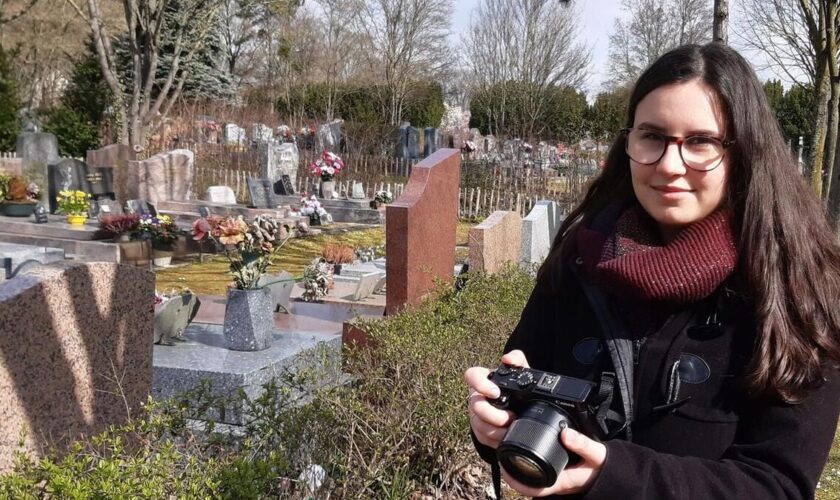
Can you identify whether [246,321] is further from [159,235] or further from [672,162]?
[159,235]

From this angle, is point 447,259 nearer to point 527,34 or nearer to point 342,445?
point 342,445

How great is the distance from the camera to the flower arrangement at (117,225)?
10773mm

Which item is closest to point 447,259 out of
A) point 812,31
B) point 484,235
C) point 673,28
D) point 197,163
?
point 484,235

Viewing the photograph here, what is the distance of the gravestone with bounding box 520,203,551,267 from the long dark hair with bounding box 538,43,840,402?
738cm

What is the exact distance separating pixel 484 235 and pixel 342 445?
4.29 metres

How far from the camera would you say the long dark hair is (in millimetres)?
1236

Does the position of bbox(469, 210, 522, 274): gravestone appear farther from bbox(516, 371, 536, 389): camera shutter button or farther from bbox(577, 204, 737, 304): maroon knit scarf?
bbox(516, 371, 536, 389): camera shutter button

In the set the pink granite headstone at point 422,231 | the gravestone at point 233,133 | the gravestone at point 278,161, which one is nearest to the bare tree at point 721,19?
the pink granite headstone at point 422,231

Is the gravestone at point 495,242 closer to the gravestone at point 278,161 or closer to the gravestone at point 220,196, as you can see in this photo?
the gravestone at point 220,196

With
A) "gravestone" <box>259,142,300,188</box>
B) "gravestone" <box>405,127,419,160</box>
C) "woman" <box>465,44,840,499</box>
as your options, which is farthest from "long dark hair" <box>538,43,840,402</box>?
"gravestone" <box>405,127,419,160</box>

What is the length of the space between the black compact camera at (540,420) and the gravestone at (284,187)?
17.2 m

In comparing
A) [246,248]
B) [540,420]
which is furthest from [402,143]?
[540,420]

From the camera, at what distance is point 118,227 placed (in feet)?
35.3

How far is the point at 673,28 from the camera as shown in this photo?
30531 millimetres
